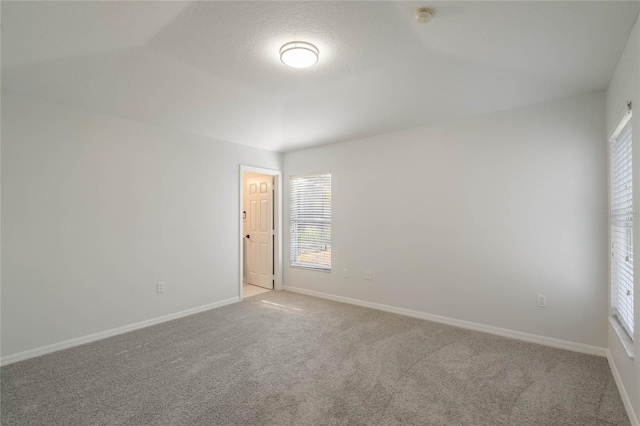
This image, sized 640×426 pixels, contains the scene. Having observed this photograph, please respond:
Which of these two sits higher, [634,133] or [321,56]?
[321,56]

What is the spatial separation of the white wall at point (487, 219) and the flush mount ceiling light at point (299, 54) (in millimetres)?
2141

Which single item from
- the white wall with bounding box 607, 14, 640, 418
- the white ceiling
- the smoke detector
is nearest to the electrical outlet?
the white wall with bounding box 607, 14, 640, 418

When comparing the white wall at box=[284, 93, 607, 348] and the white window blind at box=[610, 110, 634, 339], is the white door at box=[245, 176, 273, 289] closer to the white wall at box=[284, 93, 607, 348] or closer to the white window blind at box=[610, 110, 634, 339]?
the white wall at box=[284, 93, 607, 348]

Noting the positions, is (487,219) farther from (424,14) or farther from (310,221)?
(310,221)

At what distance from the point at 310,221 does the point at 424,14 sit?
3641mm

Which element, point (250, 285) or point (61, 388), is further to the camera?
point (250, 285)

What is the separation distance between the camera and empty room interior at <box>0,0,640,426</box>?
6.52 ft

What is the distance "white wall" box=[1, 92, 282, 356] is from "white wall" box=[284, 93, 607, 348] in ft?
6.62

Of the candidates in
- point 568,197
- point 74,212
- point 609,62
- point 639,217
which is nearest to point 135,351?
point 74,212

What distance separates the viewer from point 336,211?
15.6ft

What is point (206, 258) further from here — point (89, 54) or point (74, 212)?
point (89, 54)

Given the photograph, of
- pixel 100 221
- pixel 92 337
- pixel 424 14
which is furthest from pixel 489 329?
pixel 100 221

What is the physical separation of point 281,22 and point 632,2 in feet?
6.57

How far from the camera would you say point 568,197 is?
2.96 metres
